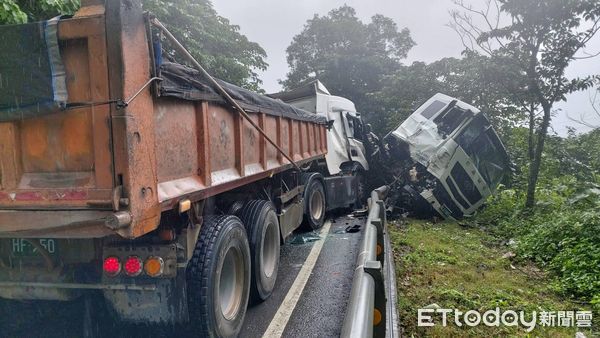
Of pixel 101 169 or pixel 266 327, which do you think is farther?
pixel 266 327

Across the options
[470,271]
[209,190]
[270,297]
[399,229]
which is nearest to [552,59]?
[399,229]

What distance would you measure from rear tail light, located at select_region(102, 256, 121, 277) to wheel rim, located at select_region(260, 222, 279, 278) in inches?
78.5

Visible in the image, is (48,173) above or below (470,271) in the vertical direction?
above

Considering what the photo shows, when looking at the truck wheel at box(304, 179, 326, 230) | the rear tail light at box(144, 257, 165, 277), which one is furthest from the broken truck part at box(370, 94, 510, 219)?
the rear tail light at box(144, 257, 165, 277)

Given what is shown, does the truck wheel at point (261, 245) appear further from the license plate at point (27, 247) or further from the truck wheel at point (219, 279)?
the license plate at point (27, 247)

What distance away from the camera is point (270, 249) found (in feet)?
16.4

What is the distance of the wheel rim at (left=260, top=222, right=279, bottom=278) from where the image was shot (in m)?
4.78

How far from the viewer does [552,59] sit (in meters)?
9.50

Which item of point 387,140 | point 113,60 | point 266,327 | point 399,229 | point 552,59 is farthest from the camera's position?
point 387,140

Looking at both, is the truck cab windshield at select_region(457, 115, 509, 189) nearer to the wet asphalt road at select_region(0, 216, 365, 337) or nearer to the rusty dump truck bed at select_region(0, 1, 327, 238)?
the wet asphalt road at select_region(0, 216, 365, 337)

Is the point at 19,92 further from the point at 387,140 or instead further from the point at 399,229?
the point at 387,140

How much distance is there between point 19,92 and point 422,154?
8.52 metres

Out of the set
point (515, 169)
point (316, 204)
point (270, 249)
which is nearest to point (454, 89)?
point (515, 169)

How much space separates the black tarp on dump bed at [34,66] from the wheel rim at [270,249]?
9.10 ft
